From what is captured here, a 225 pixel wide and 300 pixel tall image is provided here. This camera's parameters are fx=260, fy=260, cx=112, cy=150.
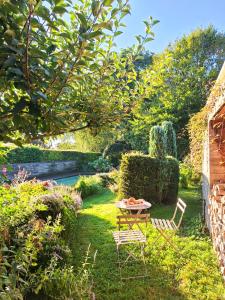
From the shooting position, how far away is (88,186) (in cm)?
1281

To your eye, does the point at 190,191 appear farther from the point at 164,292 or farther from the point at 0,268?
the point at 0,268

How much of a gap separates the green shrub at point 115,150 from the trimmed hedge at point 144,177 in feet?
39.5

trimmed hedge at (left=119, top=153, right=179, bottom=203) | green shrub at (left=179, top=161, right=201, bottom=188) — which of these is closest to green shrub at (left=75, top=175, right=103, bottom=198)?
trimmed hedge at (left=119, top=153, right=179, bottom=203)

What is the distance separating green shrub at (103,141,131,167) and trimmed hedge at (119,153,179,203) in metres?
12.0

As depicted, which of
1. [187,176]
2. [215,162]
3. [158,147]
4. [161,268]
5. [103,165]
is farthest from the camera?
[103,165]

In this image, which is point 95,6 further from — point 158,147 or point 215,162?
point 158,147

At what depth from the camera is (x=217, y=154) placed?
5766 mm

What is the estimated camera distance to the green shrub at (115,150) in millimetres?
21658

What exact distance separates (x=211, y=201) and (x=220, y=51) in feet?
62.6

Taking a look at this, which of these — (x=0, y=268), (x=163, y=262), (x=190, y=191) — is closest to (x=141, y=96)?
(x=0, y=268)

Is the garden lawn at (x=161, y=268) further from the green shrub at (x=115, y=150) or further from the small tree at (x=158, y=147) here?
the green shrub at (x=115, y=150)

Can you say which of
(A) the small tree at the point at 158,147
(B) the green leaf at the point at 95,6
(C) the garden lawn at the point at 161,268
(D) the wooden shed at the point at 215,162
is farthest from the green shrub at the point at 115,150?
(B) the green leaf at the point at 95,6

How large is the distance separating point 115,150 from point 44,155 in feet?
19.6

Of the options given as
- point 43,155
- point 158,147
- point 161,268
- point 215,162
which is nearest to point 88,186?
point 158,147
